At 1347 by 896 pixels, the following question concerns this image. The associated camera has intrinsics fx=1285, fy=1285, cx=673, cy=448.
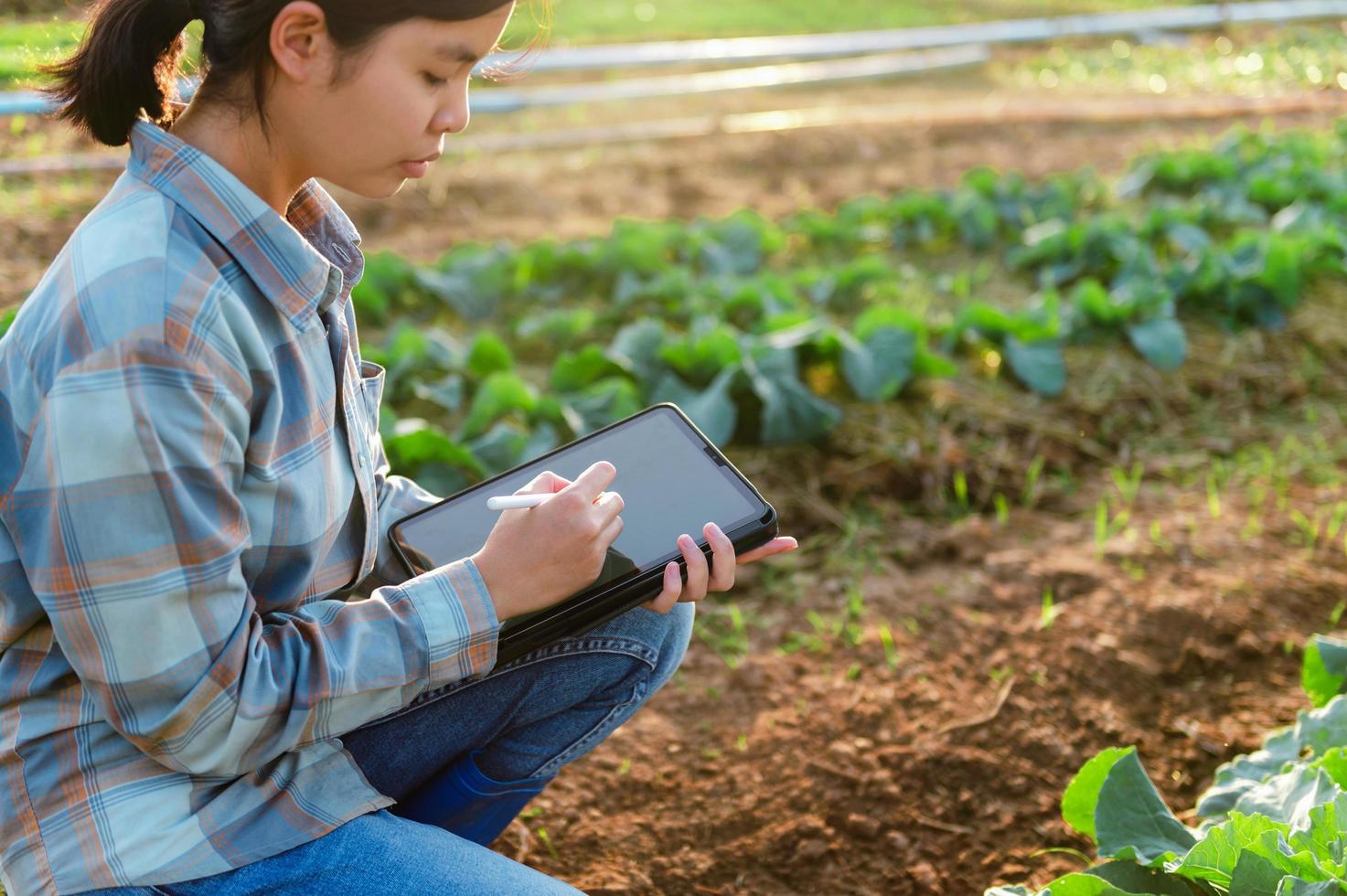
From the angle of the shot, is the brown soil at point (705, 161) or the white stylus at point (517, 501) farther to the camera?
the brown soil at point (705, 161)

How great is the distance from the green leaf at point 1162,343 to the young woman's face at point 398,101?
2838 millimetres

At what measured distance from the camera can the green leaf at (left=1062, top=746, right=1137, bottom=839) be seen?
5.59 ft

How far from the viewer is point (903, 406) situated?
3426mm

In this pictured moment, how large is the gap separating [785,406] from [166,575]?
217cm

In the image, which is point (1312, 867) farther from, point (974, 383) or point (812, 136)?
point (812, 136)

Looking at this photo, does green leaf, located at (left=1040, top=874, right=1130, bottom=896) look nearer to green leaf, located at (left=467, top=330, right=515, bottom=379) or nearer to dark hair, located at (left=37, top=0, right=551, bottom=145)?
dark hair, located at (left=37, top=0, right=551, bottom=145)

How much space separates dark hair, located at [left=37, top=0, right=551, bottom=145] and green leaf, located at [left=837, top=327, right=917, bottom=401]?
2.16m

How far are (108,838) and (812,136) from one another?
5476mm

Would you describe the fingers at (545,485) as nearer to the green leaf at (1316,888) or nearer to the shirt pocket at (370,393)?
the shirt pocket at (370,393)

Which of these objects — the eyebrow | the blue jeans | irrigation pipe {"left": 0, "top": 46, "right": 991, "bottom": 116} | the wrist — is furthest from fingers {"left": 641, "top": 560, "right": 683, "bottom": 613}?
irrigation pipe {"left": 0, "top": 46, "right": 991, "bottom": 116}

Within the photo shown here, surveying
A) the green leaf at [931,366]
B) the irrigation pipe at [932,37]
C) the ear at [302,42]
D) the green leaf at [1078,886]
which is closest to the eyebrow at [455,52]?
the ear at [302,42]

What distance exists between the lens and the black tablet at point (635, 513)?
155 cm

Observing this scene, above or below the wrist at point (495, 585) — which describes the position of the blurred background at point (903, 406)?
below

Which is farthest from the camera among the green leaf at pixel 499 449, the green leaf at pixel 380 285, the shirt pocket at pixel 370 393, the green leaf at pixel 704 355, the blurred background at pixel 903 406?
the green leaf at pixel 380 285
